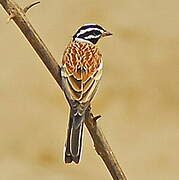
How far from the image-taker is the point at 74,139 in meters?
1.38

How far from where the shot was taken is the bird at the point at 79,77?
4.51 feet

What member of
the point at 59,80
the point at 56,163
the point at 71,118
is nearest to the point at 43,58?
the point at 59,80

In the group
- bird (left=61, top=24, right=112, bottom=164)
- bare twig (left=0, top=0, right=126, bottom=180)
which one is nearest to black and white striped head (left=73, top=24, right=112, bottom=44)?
bird (left=61, top=24, right=112, bottom=164)

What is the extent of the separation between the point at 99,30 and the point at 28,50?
242 cm

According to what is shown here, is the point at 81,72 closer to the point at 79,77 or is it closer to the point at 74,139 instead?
the point at 79,77

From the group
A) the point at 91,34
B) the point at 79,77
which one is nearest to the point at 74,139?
the point at 79,77

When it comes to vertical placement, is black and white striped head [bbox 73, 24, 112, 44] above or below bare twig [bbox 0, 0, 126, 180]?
above

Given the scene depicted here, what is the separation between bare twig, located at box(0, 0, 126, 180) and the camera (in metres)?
1.30

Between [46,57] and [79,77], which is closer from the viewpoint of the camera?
[46,57]

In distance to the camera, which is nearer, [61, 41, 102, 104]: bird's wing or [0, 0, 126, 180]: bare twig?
[0, 0, 126, 180]: bare twig

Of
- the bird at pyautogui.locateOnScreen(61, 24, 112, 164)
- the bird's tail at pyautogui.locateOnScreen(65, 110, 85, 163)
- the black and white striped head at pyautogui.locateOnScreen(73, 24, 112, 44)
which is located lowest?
the bird's tail at pyautogui.locateOnScreen(65, 110, 85, 163)

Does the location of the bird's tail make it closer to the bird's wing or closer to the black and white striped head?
the bird's wing

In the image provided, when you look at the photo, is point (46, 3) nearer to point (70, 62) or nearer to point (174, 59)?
point (174, 59)

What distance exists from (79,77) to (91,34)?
0.12m
